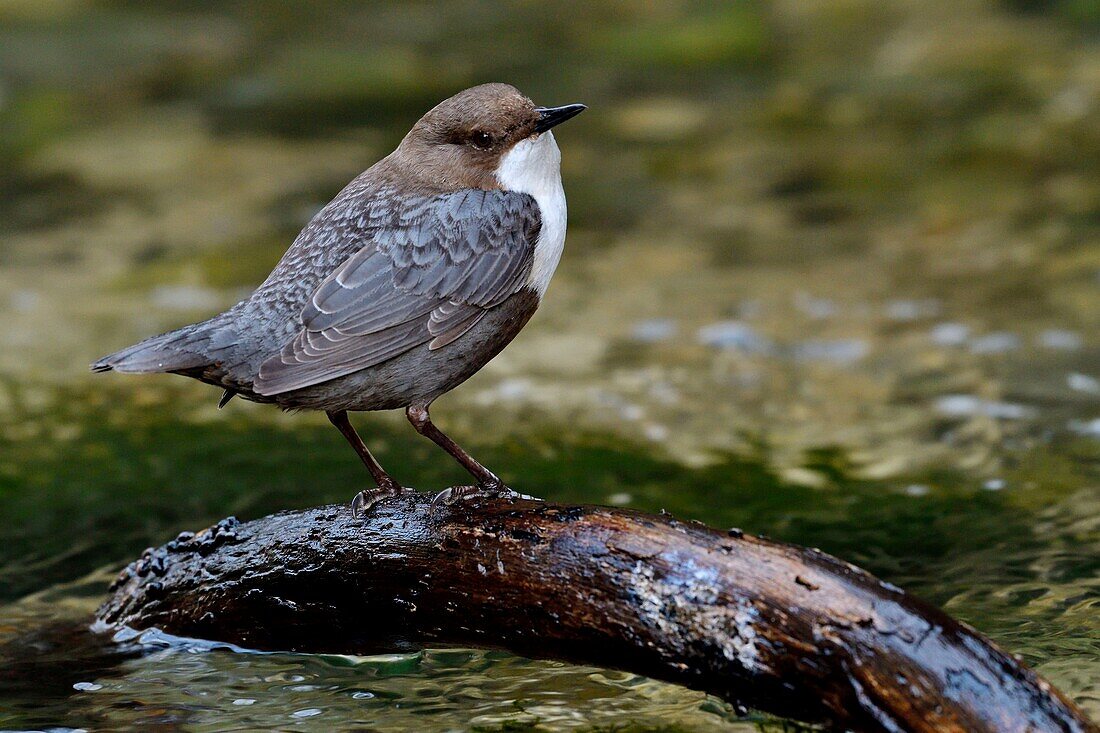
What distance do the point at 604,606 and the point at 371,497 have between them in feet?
2.40

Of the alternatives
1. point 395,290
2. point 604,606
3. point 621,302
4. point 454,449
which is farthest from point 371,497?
point 621,302

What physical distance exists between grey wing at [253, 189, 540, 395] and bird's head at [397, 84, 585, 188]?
2.4 inches

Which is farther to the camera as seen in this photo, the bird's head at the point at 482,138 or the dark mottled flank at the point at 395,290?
the bird's head at the point at 482,138

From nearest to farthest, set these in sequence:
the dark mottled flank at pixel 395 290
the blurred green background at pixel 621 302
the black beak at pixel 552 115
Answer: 1. the dark mottled flank at pixel 395 290
2. the black beak at pixel 552 115
3. the blurred green background at pixel 621 302

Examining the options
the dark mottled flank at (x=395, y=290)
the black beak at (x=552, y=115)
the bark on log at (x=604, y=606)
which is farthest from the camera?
the black beak at (x=552, y=115)

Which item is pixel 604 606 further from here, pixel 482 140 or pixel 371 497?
pixel 482 140

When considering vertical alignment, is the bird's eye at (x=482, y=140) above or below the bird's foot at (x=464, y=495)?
above

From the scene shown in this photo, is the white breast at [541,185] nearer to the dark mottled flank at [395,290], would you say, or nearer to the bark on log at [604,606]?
the dark mottled flank at [395,290]

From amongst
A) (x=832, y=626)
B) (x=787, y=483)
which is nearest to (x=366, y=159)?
(x=787, y=483)

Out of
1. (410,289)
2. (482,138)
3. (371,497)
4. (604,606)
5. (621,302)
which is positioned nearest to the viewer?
(604,606)

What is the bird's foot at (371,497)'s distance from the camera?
3.46 m

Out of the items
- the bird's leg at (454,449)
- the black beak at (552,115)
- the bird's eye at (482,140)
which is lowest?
the bird's leg at (454,449)

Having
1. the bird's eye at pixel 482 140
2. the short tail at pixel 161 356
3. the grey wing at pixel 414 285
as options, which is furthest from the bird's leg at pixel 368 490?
the bird's eye at pixel 482 140

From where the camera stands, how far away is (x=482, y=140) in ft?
12.3
